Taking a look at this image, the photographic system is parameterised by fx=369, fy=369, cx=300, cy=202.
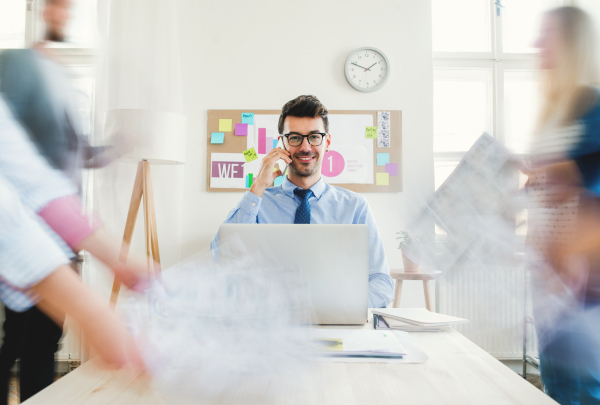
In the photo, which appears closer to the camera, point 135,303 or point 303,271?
point 135,303

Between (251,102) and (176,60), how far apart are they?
59cm

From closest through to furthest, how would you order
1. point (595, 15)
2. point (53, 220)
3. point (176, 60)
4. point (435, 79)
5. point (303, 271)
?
point (595, 15) → point (53, 220) → point (303, 271) → point (176, 60) → point (435, 79)

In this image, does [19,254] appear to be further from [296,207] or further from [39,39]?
[296,207]

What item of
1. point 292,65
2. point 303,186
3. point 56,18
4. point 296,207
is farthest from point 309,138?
point 292,65

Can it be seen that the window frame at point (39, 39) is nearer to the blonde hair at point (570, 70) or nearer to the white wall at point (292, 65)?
the white wall at point (292, 65)

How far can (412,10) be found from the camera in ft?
8.91

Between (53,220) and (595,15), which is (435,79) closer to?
(595,15)

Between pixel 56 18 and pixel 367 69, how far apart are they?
1985mm

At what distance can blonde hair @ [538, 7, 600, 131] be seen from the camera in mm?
451

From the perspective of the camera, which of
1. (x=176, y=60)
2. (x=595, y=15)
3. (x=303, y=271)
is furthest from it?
(x=176, y=60)

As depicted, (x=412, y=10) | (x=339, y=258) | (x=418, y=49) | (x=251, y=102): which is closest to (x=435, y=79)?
(x=418, y=49)

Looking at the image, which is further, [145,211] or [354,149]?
[354,149]

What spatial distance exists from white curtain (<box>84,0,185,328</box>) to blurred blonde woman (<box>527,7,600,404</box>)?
7.21 ft

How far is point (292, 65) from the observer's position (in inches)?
108
